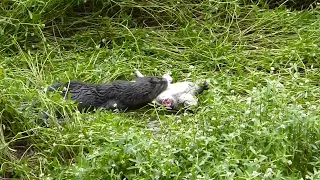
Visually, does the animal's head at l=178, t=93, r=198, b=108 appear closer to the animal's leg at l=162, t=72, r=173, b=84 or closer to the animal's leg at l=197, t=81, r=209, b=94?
the animal's leg at l=197, t=81, r=209, b=94

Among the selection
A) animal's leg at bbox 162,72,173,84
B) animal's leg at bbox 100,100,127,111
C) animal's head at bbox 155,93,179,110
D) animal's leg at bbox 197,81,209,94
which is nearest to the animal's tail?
animal's leg at bbox 197,81,209,94

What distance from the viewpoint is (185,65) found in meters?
5.28

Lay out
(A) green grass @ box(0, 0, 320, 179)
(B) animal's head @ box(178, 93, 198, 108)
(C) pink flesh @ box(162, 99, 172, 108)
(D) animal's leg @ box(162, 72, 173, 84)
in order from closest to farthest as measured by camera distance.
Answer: (A) green grass @ box(0, 0, 320, 179) → (B) animal's head @ box(178, 93, 198, 108) → (C) pink flesh @ box(162, 99, 172, 108) → (D) animal's leg @ box(162, 72, 173, 84)

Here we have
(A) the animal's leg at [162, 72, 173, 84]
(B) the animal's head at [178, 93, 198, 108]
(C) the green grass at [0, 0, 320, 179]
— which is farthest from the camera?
(A) the animal's leg at [162, 72, 173, 84]

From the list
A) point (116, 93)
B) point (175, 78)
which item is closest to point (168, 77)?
point (175, 78)

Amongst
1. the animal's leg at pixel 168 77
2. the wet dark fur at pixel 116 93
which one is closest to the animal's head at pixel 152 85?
the wet dark fur at pixel 116 93

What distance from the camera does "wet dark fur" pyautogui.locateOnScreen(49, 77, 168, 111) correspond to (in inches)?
181

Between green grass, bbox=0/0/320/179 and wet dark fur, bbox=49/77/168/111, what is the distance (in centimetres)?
8

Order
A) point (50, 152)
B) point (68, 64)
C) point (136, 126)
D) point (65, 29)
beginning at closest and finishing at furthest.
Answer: point (50, 152) → point (136, 126) → point (68, 64) → point (65, 29)

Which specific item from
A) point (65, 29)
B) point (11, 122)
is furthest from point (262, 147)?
point (65, 29)

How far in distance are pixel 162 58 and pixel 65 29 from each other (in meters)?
0.92

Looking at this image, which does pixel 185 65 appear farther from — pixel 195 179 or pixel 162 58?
pixel 195 179

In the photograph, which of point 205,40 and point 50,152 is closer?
point 50,152

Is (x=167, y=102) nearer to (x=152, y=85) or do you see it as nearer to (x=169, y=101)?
(x=169, y=101)
